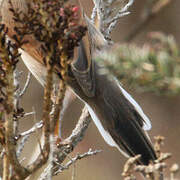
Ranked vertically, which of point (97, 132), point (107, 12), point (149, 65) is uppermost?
point (107, 12)

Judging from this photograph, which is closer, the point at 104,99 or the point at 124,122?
the point at 124,122

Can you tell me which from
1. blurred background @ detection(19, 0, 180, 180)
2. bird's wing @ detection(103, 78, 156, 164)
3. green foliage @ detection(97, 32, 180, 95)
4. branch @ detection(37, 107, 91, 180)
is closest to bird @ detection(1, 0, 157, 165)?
bird's wing @ detection(103, 78, 156, 164)

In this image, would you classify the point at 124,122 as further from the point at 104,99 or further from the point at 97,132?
the point at 97,132

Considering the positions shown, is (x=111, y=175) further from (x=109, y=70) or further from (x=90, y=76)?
(x=109, y=70)

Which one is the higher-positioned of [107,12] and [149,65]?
[107,12]

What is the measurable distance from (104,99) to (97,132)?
11.2 ft

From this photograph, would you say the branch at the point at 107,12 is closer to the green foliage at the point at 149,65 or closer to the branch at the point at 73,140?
the branch at the point at 73,140

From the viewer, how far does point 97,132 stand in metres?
7.20

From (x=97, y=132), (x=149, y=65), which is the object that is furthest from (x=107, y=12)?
(x=97, y=132)

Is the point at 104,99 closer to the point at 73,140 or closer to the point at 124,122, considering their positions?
the point at 124,122

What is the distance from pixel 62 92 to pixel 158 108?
17.4ft

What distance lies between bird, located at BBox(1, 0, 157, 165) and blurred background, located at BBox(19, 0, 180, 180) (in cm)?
257

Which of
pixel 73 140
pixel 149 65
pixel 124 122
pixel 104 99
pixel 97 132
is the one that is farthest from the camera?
pixel 97 132

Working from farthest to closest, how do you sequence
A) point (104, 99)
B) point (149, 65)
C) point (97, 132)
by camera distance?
1. point (97, 132)
2. point (104, 99)
3. point (149, 65)
